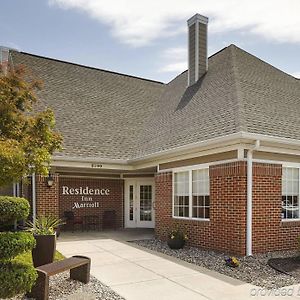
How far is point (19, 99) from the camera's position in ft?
22.3

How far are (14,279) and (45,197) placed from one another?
8.30 metres

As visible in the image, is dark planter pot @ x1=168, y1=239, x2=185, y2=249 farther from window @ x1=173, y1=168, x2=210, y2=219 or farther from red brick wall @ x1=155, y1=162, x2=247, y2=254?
window @ x1=173, y1=168, x2=210, y2=219

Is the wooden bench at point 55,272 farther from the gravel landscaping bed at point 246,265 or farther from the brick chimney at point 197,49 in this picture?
the brick chimney at point 197,49

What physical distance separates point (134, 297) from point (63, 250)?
494 cm

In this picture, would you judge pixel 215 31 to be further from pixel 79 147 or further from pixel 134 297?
pixel 134 297

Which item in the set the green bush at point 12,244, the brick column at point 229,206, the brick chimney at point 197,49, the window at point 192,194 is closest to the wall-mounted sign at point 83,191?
the window at point 192,194

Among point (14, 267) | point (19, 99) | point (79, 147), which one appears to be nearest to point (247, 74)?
point (79, 147)

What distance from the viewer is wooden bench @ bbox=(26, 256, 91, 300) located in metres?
5.97

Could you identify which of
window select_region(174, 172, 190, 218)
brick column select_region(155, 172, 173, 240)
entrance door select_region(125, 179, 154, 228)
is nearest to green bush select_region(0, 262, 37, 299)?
window select_region(174, 172, 190, 218)

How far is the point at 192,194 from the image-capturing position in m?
11.6

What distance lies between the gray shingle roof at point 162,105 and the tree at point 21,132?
5.22 meters

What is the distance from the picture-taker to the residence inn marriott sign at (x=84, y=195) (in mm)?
16219

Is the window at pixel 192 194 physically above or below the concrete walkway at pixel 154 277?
above

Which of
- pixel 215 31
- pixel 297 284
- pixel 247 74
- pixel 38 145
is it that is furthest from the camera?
pixel 215 31
